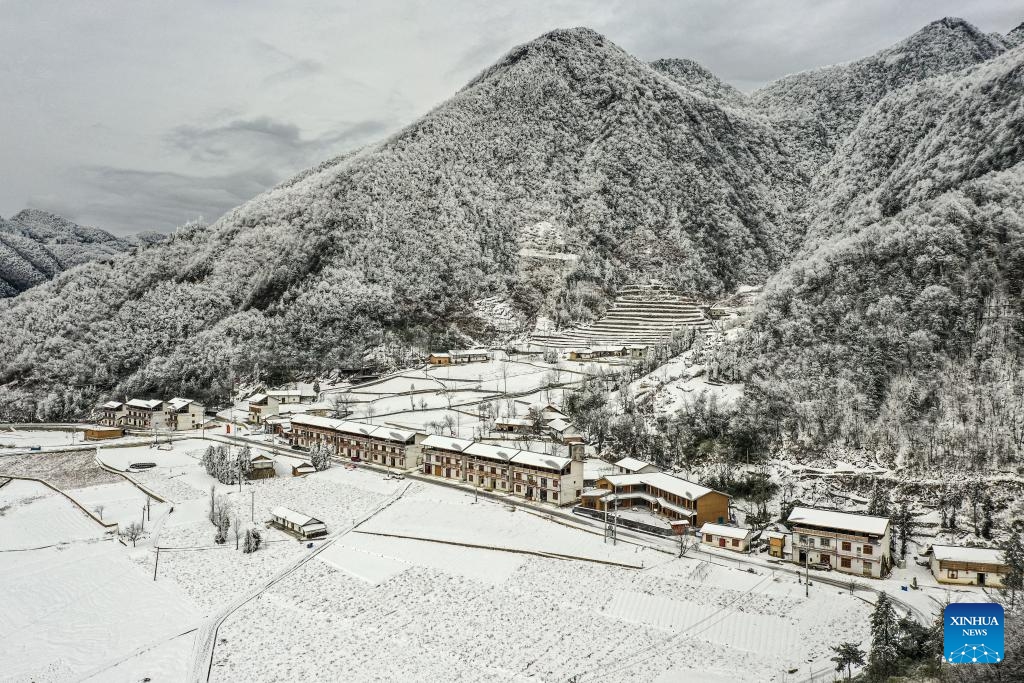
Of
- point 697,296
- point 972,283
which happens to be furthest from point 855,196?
point 972,283

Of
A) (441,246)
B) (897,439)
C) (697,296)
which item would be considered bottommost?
(897,439)

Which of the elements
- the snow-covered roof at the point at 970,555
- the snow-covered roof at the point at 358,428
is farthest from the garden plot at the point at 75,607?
the snow-covered roof at the point at 970,555

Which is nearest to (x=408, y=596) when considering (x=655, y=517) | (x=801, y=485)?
(x=655, y=517)

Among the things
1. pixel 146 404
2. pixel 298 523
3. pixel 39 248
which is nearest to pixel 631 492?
pixel 298 523

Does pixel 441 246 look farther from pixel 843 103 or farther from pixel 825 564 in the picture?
pixel 843 103

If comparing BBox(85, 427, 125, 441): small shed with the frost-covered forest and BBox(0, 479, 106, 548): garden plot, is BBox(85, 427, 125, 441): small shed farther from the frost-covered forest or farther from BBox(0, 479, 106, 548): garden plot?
BBox(0, 479, 106, 548): garden plot

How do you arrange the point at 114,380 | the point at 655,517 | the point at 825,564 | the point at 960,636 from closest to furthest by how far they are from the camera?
the point at 960,636 → the point at 825,564 → the point at 655,517 → the point at 114,380

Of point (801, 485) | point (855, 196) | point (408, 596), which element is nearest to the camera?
point (408, 596)

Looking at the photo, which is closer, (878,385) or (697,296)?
(878,385)

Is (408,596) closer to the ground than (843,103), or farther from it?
closer to the ground
